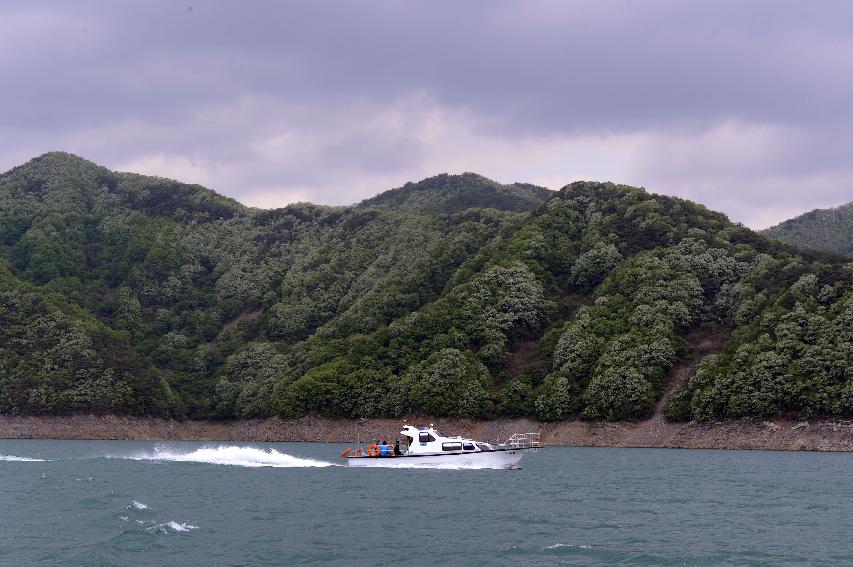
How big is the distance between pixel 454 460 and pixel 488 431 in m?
47.4

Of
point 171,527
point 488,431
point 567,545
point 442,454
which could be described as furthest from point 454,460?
point 488,431

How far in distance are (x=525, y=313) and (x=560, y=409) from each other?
78.3 feet

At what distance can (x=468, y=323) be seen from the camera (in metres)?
134

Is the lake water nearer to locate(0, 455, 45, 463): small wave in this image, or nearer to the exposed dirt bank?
locate(0, 455, 45, 463): small wave

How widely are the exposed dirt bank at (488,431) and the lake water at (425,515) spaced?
24563mm

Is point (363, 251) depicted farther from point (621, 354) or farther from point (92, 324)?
point (621, 354)

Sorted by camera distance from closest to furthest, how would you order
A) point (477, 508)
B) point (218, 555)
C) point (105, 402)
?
point (218, 555), point (477, 508), point (105, 402)

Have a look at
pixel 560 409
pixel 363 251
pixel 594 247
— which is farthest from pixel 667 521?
pixel 363 251

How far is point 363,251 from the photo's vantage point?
185375 millimetres

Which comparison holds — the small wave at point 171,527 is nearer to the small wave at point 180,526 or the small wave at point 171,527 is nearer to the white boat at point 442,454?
the small wave at point 180,526

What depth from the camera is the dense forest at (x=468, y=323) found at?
Result: 353 feet

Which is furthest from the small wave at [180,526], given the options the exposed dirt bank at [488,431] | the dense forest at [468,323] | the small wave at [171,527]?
the dense forest at [468,323]

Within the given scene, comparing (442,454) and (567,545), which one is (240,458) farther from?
(567,545)

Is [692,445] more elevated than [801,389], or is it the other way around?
[801,389]
